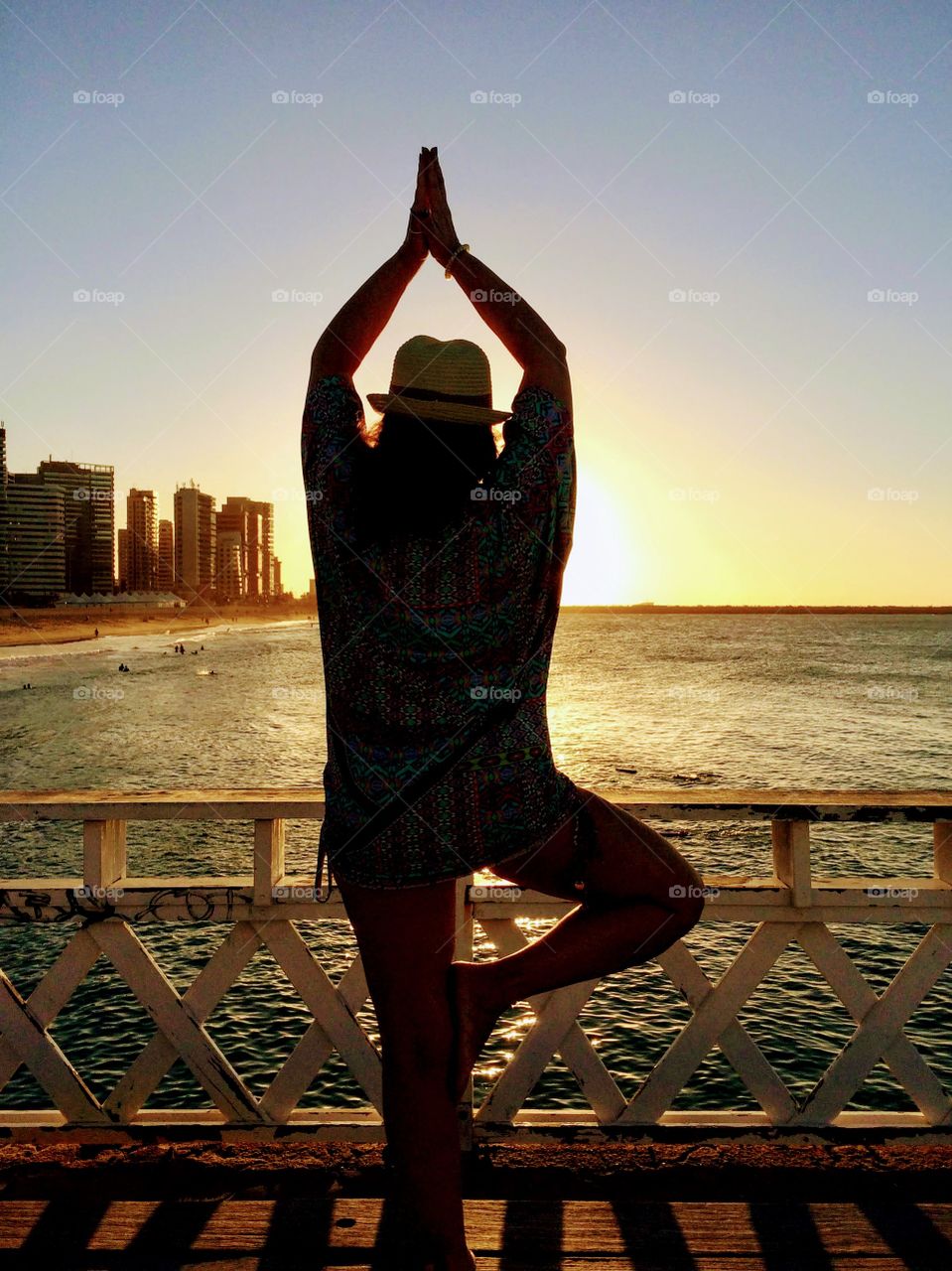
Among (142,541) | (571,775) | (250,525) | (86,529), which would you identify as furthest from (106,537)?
(571,775)

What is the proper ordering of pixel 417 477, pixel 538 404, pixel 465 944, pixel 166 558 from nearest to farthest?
1. pixel 417 477
2. pixel 538 404
3. pixel 465 944
4. pixel 166 558

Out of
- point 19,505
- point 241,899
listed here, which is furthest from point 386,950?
point 19,505

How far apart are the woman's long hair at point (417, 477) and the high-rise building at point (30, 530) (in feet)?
328

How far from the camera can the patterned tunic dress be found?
154cm

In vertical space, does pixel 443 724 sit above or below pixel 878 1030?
above

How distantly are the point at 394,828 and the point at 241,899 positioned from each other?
1350 mm

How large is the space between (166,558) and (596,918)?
471 feet

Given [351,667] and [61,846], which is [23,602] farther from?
[351,667]

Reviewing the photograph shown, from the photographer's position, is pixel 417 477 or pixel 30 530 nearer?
pixel 417 477

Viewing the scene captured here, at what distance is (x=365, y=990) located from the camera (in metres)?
→ 2.73

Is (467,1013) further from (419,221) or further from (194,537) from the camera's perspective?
(194,537)

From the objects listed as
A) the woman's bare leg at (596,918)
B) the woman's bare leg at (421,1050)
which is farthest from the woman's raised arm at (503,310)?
the woman's bare leg at (421,1050)

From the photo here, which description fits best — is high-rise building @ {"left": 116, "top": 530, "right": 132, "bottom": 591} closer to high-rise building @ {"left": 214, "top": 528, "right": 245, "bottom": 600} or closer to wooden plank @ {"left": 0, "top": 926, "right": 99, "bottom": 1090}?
high-rise building @ {"left": 214, "top": 528, "right": 245, "bottom": 600}

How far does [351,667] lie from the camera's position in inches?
62.8
